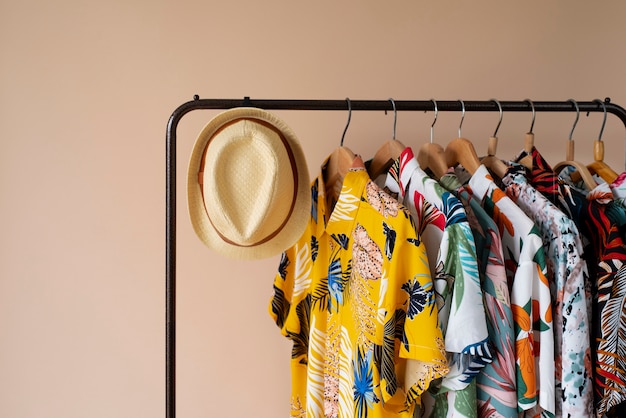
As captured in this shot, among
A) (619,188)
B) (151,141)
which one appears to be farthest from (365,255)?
(151,141)

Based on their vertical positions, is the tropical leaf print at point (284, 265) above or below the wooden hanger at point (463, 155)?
below

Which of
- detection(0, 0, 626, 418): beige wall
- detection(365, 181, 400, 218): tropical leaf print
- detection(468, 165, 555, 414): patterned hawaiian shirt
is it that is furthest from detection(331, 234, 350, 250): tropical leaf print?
detection(0, 0, 626, 418): beige wall

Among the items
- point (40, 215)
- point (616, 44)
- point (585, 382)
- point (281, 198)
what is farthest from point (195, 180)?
point (616, 44)

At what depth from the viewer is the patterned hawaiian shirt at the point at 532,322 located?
1.06 metres

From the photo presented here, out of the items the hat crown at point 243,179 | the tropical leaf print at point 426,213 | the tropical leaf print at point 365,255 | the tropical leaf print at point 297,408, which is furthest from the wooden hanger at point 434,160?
the tropical leaf print at point 297,408

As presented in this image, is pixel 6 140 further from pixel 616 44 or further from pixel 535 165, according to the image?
pixel 616 44

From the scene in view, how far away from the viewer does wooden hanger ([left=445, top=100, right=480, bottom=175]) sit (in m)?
1.23

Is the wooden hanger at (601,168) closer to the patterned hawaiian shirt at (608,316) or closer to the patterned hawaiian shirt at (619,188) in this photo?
the patterned hawaiian shirt at (619,188)

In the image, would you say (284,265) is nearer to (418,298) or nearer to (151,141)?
(418,298)

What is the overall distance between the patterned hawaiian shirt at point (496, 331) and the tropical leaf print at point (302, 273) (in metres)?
0.38

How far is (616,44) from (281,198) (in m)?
1.22

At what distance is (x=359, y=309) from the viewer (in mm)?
1143

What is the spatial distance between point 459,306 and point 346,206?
12.2 inches

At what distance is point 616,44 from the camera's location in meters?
1.71
